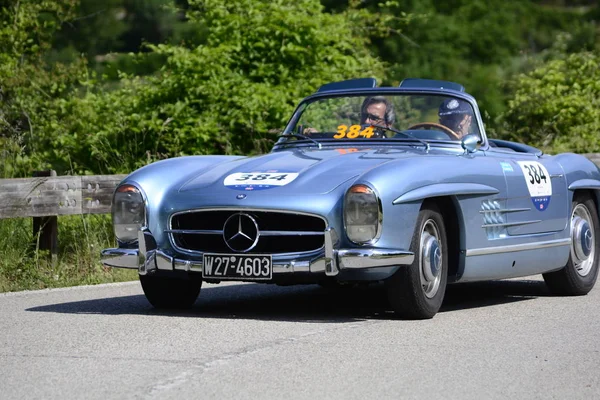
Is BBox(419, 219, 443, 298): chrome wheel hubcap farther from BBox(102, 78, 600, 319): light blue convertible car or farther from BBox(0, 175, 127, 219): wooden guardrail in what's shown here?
Answer: BBox(0, 175, 127, 219): wooden guardrail

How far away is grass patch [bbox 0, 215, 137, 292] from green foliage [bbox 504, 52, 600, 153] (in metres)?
8.29

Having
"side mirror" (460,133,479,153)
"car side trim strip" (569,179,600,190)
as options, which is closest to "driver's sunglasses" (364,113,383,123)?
"side mirror" (460,133,479,153)

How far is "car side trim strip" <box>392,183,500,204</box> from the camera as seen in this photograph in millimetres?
7035

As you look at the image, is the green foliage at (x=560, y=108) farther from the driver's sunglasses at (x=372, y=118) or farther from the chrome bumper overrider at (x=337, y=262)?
the chrome bumper overrider at (x=337, y=262)

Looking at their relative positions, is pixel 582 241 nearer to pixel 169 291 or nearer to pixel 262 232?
pixel 262 232

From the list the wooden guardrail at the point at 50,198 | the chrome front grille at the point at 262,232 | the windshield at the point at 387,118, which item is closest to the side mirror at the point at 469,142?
the windshield at the point at 387,118

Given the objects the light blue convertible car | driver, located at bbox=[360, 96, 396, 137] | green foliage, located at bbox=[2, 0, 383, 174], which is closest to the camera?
the light blue convertible car

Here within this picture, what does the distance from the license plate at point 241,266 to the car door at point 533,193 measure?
198 centimetres

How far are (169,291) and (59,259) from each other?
3057mm

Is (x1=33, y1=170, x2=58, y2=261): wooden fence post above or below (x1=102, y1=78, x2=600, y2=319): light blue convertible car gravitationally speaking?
below

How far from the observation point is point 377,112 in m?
8.69

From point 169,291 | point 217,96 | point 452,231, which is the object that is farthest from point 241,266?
point 217,96

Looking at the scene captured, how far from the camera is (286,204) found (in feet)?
22.8

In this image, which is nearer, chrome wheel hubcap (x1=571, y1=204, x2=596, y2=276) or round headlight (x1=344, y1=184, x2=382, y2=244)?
round headlight (x1=344, y1=184, x2=382, y2=244)
